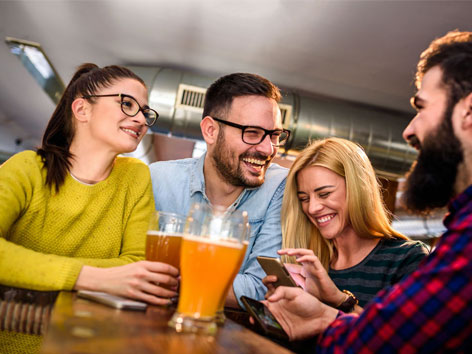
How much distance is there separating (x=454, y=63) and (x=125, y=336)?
0.90 m

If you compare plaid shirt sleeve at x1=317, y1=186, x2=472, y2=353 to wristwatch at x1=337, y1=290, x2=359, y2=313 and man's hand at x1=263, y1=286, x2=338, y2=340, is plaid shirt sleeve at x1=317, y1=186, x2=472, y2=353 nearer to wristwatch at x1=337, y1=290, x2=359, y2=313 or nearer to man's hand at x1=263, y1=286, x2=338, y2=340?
man's hand at x1=263, y1=286, x2=338, y2=340

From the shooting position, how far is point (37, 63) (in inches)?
187

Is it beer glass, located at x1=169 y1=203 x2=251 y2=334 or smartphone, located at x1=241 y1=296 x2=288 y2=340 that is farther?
smartphone, located at x1=241 y1=296 x2=288 y2=340

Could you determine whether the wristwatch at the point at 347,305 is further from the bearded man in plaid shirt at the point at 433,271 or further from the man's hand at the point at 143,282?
the man's hand at the point at 143,282

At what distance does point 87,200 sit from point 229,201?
33.2 inches

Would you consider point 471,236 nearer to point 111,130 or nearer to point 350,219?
point 111,130

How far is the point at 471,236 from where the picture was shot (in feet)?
2.04

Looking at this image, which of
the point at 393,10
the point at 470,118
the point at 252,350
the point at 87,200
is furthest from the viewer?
the point at 393,10

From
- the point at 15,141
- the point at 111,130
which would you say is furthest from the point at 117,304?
the point at 15,141

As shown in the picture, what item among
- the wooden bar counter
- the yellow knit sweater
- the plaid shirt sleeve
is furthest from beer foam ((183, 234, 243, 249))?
the yellow knit sweater

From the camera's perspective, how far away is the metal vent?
4.22m

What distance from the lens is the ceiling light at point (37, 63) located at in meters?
4.51

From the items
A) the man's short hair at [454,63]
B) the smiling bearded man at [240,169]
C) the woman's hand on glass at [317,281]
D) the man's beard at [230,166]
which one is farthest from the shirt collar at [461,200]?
the man's beard at [230,166]

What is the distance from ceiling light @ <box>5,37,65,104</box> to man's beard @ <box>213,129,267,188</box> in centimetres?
339
